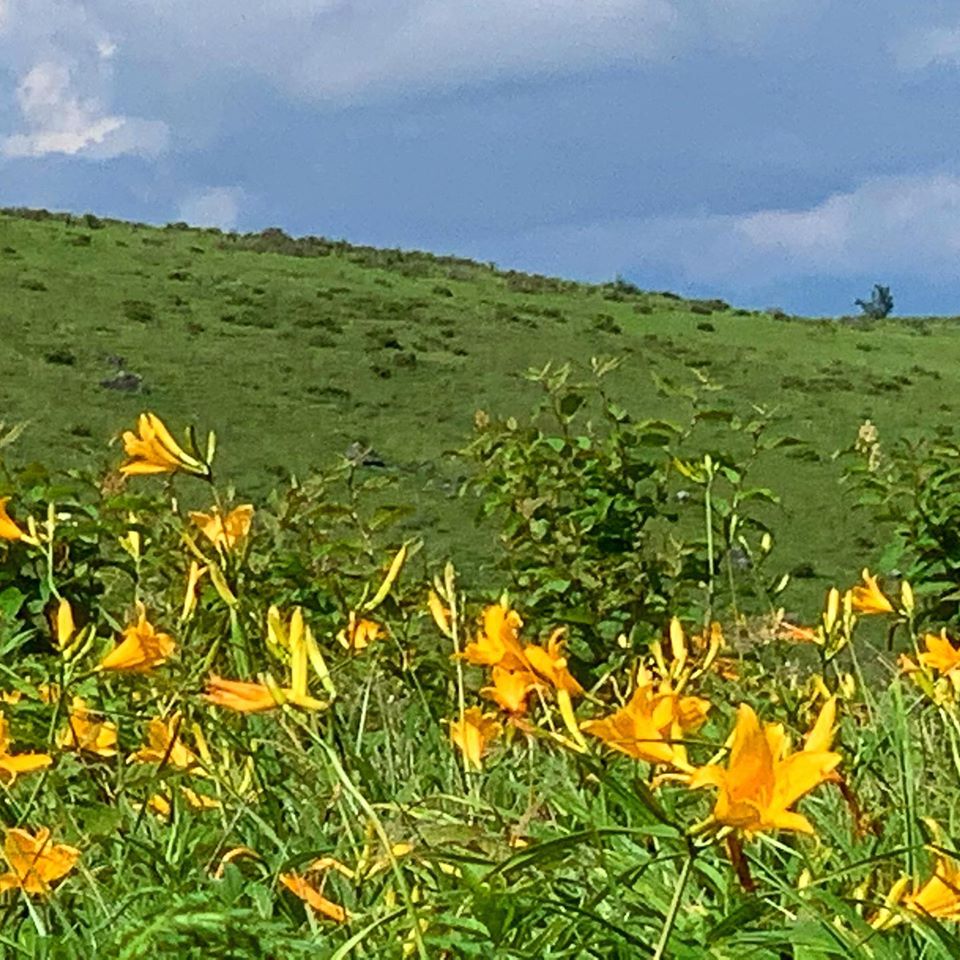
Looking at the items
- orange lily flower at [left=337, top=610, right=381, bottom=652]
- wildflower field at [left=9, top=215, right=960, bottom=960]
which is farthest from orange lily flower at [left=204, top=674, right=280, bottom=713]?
orange lily flower at [left=337, top=610, right=381, bottom=652]

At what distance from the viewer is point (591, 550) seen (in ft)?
13.3

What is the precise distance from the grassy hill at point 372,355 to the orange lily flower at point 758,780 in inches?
550

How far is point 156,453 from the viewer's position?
162 cm

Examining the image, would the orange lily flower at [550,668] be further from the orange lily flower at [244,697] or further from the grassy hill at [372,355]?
the grassy hill at [372,355]

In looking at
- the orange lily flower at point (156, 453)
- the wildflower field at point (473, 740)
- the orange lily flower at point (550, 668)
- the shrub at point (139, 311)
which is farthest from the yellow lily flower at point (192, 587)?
the shrub at point (139, 311)

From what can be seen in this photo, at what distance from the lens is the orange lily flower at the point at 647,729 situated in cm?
115

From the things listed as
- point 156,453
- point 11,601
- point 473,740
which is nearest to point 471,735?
point 473,740

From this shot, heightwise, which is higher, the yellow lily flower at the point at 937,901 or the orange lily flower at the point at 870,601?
the orange lily flower at the point at 870,601

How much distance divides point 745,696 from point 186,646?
811mm

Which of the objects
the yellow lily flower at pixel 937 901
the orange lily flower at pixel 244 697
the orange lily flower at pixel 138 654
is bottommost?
the yellow lily flower at pixel 937 901

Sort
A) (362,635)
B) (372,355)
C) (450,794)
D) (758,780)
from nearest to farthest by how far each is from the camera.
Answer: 1. (758,780)
2. (450,794)
3. (362,635)
4. (372,355)

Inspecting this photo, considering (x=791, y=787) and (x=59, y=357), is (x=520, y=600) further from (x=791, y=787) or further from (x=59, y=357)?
(x=59, y=357)

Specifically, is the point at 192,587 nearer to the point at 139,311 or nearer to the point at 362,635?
the point at 362,635

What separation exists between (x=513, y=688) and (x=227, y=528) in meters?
0.29
